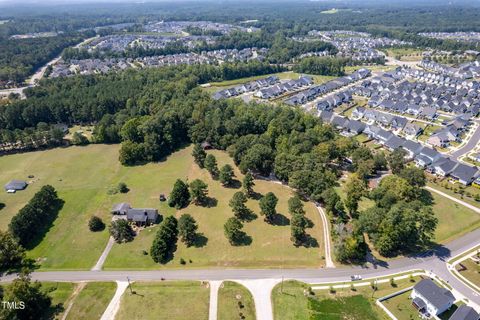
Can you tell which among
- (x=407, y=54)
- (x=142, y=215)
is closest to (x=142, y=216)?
(x=142, y=215)

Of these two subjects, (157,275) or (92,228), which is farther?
(92,228)

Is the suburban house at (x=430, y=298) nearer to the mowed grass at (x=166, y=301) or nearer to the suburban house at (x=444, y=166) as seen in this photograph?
the mowed grass at (x=166, y=301)

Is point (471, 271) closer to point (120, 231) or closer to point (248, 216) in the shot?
point (248, 216)

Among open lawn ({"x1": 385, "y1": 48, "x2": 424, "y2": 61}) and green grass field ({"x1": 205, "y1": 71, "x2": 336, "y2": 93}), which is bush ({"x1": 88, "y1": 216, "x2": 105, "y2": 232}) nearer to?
green grass field ({"x1": 205, "y1": 71, "x2": 336, "y2": 93})

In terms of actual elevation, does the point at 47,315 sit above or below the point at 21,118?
below

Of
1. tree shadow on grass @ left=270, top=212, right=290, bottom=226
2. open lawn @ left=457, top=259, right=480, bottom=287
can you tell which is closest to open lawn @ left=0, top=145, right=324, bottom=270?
tree shadow on grass @ left=270, top=212, right=290, bottom=226

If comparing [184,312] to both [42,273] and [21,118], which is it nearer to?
[42,273]

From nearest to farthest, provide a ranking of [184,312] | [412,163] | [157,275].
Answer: [184,312] < [157,275] < [412,163]

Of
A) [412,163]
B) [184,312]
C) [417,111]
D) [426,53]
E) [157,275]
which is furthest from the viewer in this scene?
[426,53]

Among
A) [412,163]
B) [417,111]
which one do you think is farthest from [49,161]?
[417,111]
